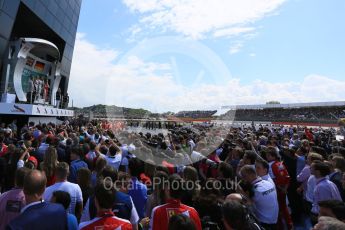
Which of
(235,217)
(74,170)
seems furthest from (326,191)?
(74,170)

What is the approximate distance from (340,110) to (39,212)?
6745 cm

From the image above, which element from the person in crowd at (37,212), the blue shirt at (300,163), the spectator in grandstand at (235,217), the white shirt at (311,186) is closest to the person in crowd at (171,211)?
the spectator in grandstand at (235,217)

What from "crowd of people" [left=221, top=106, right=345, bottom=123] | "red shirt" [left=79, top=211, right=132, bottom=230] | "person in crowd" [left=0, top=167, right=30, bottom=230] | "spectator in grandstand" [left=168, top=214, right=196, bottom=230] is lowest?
"person in crowd" [left=0, top=167, right=30, bottom=230]

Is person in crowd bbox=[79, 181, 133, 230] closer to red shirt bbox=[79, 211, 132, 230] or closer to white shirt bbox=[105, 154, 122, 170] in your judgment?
red shirt bbox=[79, 211, 132, 230]

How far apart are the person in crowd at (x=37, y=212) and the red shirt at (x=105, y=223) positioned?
0.21 m

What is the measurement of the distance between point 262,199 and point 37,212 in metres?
2.77

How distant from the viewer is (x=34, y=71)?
2266 centimetres

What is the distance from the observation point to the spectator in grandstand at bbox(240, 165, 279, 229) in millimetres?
3475

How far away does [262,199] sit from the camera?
3.47 m

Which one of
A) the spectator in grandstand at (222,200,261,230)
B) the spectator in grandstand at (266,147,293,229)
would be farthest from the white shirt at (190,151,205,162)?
the spectator in grandstand at (222,200,261,230)

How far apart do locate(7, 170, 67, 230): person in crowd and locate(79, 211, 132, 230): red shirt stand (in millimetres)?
209

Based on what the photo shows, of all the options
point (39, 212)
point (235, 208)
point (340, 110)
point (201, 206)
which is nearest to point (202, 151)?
point (201, 206)

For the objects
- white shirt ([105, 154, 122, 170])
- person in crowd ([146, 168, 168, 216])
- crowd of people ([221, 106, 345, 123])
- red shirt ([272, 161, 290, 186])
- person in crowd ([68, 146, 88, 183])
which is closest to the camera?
person in crowd ([146, 168, 168, 216])

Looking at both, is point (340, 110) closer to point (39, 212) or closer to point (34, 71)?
point (34, 71)
